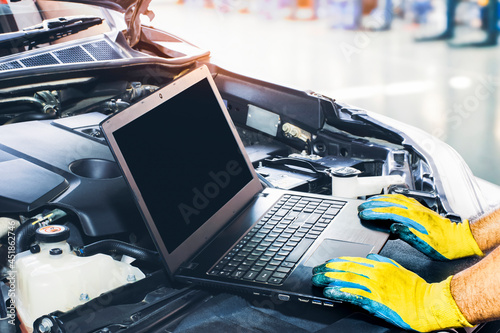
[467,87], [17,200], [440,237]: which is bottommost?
[467,87]

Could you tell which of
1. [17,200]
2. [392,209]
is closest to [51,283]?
[17,200]

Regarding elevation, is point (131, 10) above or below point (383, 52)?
above

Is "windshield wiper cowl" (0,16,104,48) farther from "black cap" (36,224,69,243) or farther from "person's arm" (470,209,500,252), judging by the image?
"person's arm" (470,209,500,252)

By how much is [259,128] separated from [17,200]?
90 cm

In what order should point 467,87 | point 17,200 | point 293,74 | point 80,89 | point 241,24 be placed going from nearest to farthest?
point 17,200
point 80,89
point 467,87
point 293,74
point 241,24

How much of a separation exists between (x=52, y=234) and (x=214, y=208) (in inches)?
12.2

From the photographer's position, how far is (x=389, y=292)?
2.76ft

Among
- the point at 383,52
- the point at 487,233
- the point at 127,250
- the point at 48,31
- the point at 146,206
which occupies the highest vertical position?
the point at 48,31

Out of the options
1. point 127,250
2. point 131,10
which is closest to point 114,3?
point 131,10

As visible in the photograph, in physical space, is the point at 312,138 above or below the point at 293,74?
above

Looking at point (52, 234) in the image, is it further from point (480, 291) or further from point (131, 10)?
point (131, 10)

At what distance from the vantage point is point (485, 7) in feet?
22.7

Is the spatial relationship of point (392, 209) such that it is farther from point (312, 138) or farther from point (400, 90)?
point (400, 90)

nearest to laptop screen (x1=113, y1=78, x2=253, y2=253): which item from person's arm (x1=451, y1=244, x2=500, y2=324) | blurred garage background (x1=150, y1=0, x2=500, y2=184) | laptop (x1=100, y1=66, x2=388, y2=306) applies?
laptop (x1=100, y1=66, x2=388, y2=306)
